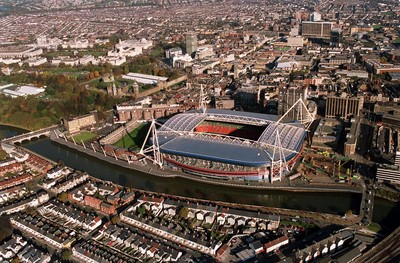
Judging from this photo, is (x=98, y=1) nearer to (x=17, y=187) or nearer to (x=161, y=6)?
(x=161, y=6)

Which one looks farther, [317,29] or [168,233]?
[317,29]

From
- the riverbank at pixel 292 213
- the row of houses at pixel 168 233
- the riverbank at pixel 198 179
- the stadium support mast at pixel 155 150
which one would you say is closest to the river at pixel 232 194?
the riverbank at pixel 198 179

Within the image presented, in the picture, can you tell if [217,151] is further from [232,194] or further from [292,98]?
[292,98]

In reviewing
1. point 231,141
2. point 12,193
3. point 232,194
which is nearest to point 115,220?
point 232,194

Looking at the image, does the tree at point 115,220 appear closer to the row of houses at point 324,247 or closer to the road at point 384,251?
the row of houses at point 324,247

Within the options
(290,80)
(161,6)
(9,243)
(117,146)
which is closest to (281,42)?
(290,80)

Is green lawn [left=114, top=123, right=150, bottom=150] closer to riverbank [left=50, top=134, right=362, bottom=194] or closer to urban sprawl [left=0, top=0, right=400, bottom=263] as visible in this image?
urban sprawl [left=0, top=0, right=400, bottom=263]
